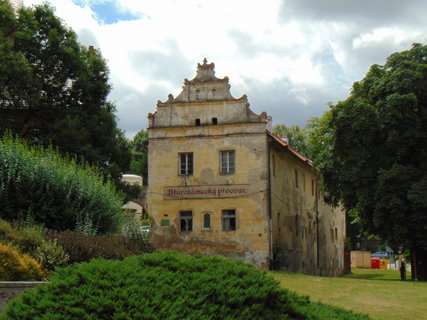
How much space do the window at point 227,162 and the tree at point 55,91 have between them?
5396mm

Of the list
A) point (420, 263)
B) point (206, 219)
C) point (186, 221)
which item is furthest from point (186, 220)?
point (420, 263)

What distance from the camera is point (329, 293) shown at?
18.7 m

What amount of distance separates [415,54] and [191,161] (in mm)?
13459

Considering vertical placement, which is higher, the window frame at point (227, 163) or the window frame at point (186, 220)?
the window frame at point (227, 163)

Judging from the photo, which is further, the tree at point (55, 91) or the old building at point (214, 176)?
the old building at point (214, 176)

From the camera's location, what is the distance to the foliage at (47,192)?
15.1 meters

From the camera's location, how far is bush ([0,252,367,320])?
5.77 meters

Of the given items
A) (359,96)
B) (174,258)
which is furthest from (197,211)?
(174,258)

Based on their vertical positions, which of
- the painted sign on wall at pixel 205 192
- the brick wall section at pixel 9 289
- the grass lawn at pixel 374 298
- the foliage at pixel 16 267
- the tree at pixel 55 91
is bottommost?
the grass lawn at pixel 374 298

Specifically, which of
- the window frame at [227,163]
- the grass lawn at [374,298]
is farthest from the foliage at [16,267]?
the window frame at [227,163]

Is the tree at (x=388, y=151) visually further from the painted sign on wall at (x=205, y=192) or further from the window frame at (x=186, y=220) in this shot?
the window frame at (x=186, y=220)

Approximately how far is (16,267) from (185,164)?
72.1 feet

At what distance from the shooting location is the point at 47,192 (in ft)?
50.8

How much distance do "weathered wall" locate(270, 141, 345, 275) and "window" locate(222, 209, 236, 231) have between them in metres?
2.28
